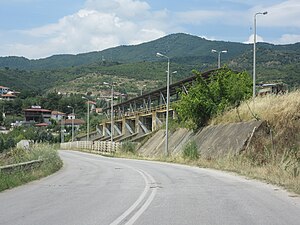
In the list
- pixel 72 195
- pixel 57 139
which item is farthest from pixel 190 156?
pixel 57 139

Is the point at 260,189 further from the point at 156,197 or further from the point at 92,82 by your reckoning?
the point at 92,82

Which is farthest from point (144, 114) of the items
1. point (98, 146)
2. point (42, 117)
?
point (42, 117)

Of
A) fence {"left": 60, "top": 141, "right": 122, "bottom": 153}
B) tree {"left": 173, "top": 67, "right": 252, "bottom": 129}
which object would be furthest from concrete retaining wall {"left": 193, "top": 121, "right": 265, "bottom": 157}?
fence {"left": 60, "top": 141, "right": 122, "bottom": 153}

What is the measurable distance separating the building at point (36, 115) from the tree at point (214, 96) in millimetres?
98917

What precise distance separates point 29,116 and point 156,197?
12596 cm

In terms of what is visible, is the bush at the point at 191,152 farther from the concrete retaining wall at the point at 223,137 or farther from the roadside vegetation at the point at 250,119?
the concrete retaining wall at the point at 223,137

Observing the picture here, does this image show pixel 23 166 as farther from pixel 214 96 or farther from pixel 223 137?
pixel 214 96

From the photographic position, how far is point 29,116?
440ft

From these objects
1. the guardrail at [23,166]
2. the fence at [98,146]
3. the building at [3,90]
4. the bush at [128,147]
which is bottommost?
the fence at [98,146]

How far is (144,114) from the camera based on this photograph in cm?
7438

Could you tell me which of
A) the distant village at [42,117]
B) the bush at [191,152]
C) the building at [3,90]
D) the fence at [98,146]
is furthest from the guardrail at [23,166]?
the building at [3,90]

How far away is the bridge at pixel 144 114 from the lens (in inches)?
2557

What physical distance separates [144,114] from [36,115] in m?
70.3

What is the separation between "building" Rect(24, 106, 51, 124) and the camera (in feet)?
439
